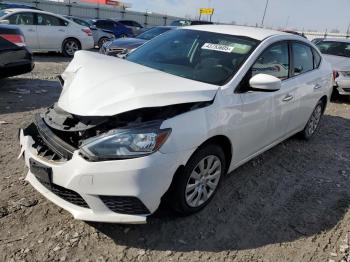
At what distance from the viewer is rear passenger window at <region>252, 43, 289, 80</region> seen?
3916 millimetres

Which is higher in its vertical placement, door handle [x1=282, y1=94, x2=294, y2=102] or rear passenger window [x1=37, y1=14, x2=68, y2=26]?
door handle [x1=282, y1=94, x2=294, y2=102]

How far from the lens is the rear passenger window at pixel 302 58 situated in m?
Answer: 4.80

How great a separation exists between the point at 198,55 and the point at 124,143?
1654 millimetres

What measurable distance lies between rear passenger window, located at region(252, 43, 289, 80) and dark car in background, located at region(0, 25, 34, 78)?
519 cm

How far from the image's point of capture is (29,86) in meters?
8.00

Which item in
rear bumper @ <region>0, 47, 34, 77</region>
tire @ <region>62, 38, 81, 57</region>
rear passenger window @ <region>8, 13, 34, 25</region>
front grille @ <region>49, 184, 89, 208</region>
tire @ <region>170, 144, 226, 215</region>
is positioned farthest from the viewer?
tire @ <region>62, 38, 81, 57</region>

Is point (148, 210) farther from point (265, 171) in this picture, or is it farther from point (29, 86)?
point (29, 86)

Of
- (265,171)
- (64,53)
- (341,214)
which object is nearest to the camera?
(341,214)

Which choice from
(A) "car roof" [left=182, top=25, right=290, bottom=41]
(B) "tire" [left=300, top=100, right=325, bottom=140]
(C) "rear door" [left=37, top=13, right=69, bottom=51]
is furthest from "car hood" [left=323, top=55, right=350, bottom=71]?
(C) "rear door" [left=37, top=13, right=69, bottom=51]

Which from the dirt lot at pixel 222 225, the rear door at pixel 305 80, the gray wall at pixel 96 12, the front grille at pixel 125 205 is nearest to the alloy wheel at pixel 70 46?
the dirt lot at pixel 222 225

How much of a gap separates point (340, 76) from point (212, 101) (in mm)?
7147

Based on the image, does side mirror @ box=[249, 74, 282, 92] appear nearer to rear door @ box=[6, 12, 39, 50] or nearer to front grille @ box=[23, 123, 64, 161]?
front grille @ box=[23, 123, 64, 161]

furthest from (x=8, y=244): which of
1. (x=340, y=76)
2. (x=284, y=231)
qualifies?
(x=340, y=76)

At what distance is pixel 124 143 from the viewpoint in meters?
2.76
